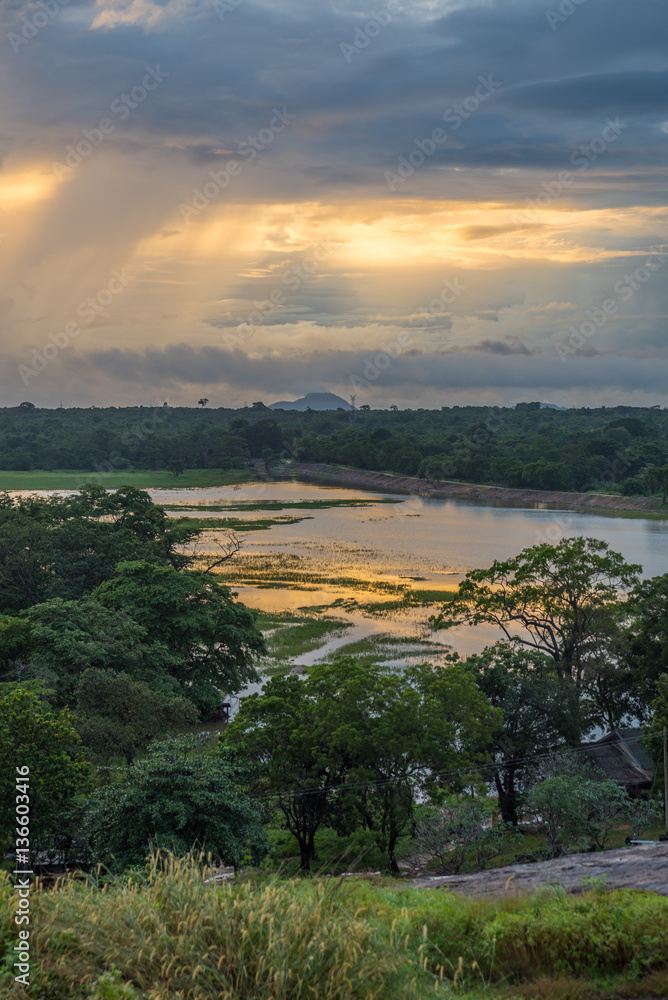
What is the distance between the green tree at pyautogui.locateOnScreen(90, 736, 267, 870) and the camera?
1146 centimetres

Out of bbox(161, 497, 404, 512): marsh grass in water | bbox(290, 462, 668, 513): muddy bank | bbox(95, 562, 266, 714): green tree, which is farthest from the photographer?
bbox(290, 462, 668, 513): muddy bank

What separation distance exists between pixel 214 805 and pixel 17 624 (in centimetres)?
1281

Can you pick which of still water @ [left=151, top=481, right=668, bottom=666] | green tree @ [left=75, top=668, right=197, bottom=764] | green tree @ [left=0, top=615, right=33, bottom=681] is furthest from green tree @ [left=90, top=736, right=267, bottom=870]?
still water @ [left=151, top=481, right=668, bottom=666]

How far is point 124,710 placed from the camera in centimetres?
1852

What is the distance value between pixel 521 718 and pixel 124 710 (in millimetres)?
10487

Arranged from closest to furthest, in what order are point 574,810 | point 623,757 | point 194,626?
point 574,810, point 623,757, point 194,626

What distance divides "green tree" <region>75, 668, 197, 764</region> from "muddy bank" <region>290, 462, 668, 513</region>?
7900cm

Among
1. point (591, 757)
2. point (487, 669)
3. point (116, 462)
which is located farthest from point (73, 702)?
point (116, 462)

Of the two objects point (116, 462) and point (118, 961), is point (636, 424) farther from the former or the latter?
point (118, 961)

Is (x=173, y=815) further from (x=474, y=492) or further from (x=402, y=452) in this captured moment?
(x=402, y=452)

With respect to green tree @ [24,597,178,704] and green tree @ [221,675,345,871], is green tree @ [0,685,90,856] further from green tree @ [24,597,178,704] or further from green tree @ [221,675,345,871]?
green tree @ [24,597,178,704]

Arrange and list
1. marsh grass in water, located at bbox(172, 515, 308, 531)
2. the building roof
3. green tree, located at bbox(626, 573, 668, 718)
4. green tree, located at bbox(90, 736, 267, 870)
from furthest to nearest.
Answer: marsh grass in water, located at bbox(172, 515, 308, 531)
green tree, located at bbox(626, 573, 668, 718)
the building roof
green tree, located at bbox(90, 736, 267, 870)

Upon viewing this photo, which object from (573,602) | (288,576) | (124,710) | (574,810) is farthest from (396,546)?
(574,810)

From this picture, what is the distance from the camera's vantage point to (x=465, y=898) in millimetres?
7957
